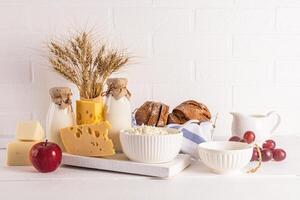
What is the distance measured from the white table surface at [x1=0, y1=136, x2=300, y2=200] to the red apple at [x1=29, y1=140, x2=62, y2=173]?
0.02 meters

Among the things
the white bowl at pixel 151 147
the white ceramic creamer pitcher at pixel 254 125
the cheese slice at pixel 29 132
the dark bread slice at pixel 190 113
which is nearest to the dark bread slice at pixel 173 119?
the dark bread slice at pixel 190 113

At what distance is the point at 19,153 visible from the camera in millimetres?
1200

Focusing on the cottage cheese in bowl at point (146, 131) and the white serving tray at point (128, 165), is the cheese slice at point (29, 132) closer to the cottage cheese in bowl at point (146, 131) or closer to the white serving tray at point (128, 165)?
the white serving tray at point (128, 165)

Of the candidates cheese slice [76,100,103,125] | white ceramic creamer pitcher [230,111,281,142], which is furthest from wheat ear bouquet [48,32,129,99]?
white ceramic creamer pitcher [230,111,281,142]

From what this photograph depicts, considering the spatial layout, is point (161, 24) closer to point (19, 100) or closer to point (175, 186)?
point (19, 100)

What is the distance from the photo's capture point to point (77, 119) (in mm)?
1289

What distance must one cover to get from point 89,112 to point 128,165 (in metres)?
0.21

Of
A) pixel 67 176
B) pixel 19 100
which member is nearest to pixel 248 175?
pixel 67 176

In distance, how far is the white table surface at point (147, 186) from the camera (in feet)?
3.43

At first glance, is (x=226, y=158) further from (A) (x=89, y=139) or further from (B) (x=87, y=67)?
(B) (x=87, y=67)

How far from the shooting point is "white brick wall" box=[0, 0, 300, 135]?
1611 millimetres

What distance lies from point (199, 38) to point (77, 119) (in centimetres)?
55

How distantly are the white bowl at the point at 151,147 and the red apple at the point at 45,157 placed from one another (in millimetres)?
158

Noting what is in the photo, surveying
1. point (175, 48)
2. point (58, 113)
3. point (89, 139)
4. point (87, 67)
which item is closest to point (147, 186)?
point (89, 139)
